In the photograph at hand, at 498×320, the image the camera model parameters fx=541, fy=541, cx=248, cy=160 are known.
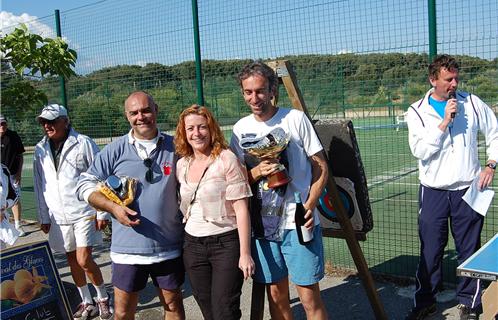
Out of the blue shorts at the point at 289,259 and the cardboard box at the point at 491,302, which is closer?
the cardboard box at the point at 491,302

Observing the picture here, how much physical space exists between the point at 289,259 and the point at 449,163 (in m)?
1.46

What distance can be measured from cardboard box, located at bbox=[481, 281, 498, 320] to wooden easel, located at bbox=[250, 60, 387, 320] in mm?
1359

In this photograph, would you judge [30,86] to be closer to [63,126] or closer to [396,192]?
[63,126]

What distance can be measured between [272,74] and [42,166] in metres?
2.52

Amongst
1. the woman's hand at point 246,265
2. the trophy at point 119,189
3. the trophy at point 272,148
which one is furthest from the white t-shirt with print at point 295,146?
the trophy at point 119,189

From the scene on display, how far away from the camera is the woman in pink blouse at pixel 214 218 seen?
3186 mm

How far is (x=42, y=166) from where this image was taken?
4781 millimetres

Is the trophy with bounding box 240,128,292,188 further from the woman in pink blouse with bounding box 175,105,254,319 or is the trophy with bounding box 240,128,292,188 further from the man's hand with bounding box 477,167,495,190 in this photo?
the man's hand with bounding box 477,167,495,190

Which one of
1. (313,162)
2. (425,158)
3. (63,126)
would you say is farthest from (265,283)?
(63,126)

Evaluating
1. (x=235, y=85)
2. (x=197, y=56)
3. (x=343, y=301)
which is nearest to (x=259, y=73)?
(x=343, y=301)

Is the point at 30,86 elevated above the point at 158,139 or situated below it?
above

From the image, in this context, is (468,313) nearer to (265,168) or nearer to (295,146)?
(295,146)

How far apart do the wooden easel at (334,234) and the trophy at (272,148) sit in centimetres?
35

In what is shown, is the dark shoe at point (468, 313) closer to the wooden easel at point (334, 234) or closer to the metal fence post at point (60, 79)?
the wooden easel at point (334, 234)
